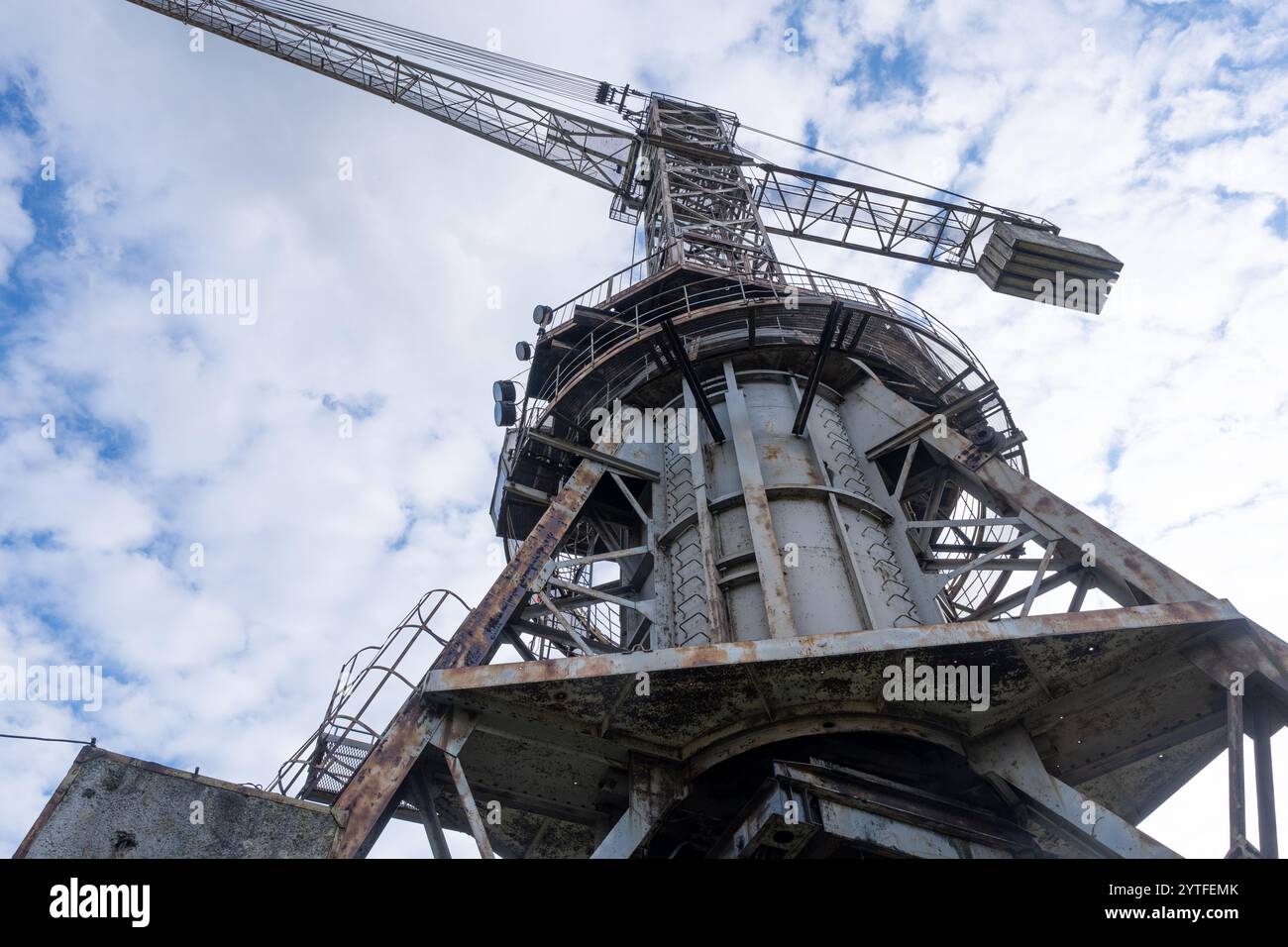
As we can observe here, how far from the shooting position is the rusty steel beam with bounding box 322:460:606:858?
7305 millimetres

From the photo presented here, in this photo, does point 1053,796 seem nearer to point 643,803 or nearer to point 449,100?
point 643,803

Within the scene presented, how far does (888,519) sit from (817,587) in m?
1.71

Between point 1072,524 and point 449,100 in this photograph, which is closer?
point 1072,524

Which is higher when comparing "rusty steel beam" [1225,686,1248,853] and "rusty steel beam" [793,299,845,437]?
"rusty steel beam" [793,299,845,437]

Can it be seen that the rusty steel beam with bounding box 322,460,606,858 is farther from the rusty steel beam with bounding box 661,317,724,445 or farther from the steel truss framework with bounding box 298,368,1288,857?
the rusty steel beam with bounding box 661,317,724,445

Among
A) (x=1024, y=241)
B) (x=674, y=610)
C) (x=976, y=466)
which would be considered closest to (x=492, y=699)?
(x=674, y=610)

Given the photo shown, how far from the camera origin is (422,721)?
805 centimetres

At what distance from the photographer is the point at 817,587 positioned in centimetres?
922

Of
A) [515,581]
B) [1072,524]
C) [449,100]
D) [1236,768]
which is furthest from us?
[449,100]

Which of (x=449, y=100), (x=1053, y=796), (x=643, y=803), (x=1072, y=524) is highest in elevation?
(x=449, y=100)

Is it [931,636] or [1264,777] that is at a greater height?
[931,636]

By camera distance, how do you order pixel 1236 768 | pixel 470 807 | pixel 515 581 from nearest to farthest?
1. pixel 1236 768
2. pixel 470 807
3. pixel 515 581

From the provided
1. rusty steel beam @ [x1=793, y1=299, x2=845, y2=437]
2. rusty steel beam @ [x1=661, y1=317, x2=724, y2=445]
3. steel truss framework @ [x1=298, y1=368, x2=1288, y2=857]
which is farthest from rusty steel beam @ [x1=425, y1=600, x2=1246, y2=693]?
rusty steel beam @ [x1=661, y1=317, x2=724, y2=445]

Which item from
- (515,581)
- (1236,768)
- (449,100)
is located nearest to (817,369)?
(515,581)
